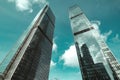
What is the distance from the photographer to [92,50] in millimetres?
83062

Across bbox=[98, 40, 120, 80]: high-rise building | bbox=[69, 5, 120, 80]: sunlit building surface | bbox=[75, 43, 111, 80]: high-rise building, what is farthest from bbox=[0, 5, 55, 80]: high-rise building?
bbox=[98, 40, 120, 80]: high-rise building

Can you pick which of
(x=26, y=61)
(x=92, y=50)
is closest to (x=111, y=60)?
(x=92, y=50)

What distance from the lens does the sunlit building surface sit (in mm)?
68594

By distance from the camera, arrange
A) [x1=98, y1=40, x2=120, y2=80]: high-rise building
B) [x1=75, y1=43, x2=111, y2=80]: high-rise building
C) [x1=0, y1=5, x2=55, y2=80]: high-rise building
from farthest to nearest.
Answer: [x1=75, y1=43, x2=111, y2=80]: high-rise building → [x1=98, y1=40, x2=120, y2=80]: high-rise building → [x1=0, y1=5, x2=55, y2=80]: high-rise building

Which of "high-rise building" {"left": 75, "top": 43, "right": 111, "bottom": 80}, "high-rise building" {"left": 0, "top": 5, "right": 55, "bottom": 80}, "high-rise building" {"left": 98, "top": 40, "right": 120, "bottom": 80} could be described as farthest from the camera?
"high-rise building" {"left": 75, "top": 43, "right": 111, "bottom": 80}

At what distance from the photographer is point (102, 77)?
6656 cm

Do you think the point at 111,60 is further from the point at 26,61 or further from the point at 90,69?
the point at 26,61

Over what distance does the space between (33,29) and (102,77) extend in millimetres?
49730

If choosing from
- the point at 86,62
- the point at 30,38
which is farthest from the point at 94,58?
the point at 30,38

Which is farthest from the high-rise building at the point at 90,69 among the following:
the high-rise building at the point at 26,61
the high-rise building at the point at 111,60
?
the high-rise building at the point at 26,61

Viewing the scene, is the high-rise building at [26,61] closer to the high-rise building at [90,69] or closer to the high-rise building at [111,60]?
the high-rise building at [90,69]

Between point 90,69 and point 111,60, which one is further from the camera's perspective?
point 90,69

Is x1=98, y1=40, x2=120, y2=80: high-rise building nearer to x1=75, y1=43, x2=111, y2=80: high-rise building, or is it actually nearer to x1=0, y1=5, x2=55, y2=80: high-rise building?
x1=75, y1=43, x2=111, y2=80: high-rise building

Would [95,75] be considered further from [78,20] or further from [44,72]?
[78,20]
